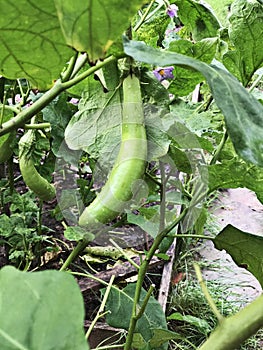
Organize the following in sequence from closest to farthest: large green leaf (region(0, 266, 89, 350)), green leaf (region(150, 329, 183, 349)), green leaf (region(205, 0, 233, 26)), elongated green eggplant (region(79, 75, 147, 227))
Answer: large green leaf (region(0, 266, 89, 350)) → elongated green eggplant (region(79, 75, 147, 227)) → green leaf (region(150, 329, 183, 349)) → green leaf (region(205, 0, 233, 26))

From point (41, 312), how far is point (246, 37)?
0.38 meters

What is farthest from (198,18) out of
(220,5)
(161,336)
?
(220,5)

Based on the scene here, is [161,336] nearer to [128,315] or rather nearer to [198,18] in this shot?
[128,315]

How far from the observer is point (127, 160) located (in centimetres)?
52

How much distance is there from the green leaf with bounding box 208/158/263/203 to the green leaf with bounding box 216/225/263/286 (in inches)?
1.7

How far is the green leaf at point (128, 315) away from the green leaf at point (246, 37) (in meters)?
0.42

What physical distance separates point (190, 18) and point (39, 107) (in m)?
0.40

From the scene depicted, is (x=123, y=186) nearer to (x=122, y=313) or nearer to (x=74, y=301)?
(x=74, y=301)

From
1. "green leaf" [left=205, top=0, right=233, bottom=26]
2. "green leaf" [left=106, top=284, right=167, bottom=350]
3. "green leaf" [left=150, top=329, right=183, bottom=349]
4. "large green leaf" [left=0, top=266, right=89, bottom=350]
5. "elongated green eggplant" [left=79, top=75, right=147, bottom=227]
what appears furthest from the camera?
"green leaf" [left=205, top=0, right=233, bottom=26]

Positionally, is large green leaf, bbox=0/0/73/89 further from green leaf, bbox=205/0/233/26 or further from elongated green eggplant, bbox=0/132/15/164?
green leaf, bbox=205/0/233/26

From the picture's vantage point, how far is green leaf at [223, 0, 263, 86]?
54 cm

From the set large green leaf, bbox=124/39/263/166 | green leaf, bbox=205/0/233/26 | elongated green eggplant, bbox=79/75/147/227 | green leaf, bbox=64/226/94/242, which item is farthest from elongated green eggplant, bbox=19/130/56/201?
green leaf, bbox=205/0/233/26

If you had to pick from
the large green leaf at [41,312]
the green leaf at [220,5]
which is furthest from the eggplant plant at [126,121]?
the green leaf at [220,5]

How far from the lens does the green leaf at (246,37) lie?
1.79 feet
